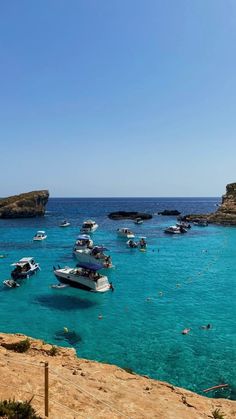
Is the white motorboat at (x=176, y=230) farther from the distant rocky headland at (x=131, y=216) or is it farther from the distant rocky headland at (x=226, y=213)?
the distant rocky headland at (x=131, y=216)

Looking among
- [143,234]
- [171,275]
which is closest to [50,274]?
[171,275]

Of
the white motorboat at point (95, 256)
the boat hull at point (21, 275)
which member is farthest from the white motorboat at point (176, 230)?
the boat hull at point (21, 275)

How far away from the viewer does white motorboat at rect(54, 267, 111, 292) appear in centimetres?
4329

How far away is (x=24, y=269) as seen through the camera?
50375 millimetres

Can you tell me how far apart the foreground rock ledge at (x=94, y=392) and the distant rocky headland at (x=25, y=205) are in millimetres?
121896

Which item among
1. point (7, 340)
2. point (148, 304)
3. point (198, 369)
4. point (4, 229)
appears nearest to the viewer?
point (7, 340)

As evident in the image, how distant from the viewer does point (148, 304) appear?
3903 cm

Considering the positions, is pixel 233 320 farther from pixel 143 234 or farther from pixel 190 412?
pixel 143 234

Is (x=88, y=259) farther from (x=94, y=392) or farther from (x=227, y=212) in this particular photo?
(x=227, y=212)

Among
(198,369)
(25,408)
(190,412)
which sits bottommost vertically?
(198,369)

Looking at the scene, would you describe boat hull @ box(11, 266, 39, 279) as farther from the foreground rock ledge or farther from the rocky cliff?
the rocky cliff

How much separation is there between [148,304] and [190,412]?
76.7 feet

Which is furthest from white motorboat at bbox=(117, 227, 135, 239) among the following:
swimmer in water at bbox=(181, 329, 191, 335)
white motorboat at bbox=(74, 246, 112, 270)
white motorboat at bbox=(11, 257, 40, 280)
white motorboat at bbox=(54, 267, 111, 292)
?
swimmer in water at bbox=(181, 329, 191, 335)

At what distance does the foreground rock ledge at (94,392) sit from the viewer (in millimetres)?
14008
